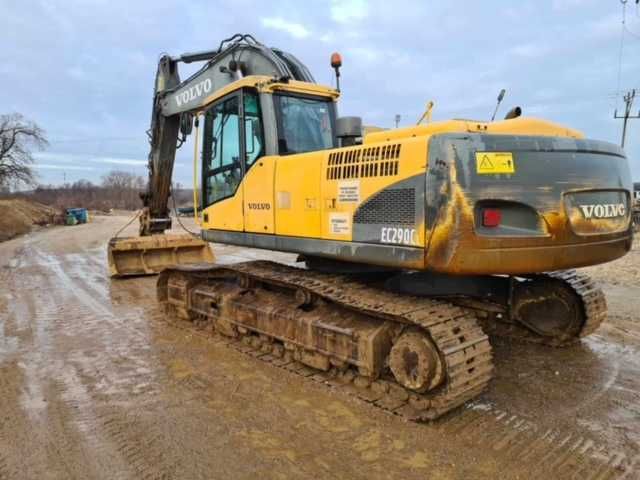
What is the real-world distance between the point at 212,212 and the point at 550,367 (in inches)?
158

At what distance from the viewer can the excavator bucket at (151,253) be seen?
9.61 m

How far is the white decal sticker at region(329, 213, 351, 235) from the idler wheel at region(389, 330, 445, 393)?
100 cm

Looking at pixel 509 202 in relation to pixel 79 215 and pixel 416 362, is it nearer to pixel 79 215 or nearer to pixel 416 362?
pixel 416 362

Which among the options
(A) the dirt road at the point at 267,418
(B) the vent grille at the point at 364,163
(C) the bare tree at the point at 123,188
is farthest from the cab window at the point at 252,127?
(C) the bare tree at the point at 123,188

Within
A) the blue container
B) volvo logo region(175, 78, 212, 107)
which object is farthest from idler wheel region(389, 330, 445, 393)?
the blue container

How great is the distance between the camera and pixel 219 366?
16.0 ft

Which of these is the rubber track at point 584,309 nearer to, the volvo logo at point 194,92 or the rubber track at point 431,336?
the rubber track at point 431,336

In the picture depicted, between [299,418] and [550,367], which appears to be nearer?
[299,418]

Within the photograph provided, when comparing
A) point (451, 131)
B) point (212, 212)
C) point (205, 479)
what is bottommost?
point (205, 479)

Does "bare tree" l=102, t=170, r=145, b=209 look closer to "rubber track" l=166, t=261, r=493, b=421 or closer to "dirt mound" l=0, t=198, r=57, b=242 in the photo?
"dirt mound" l=0, t=198, r=57, b=242

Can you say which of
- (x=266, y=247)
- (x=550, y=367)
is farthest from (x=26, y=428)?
(x=550, y=367)

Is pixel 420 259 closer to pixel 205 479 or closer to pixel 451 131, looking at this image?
pixel 451 131

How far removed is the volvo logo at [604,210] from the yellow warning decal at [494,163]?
0.66m

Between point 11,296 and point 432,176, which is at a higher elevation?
point 432,176
